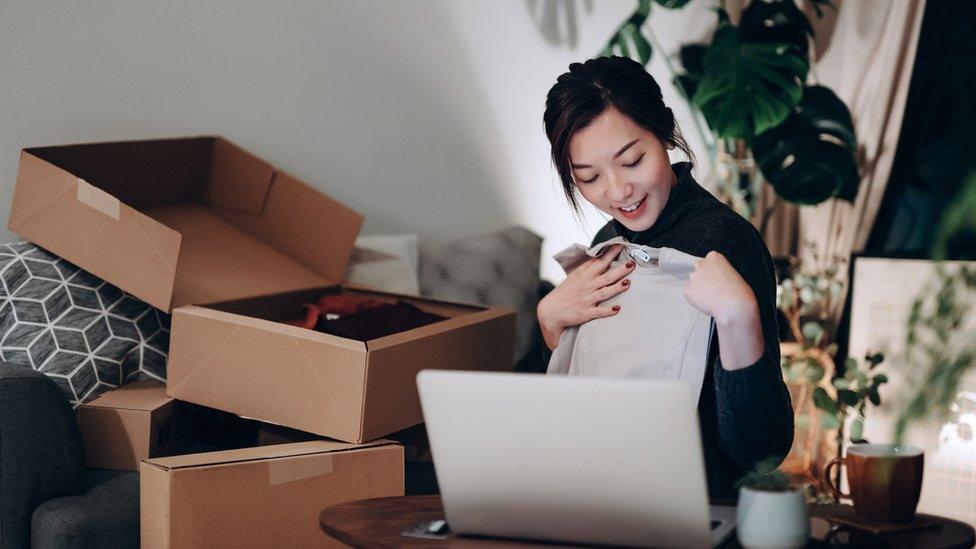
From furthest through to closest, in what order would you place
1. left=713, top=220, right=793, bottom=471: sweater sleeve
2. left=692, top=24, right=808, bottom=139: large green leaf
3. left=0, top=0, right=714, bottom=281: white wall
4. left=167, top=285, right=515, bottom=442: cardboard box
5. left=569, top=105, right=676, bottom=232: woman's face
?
left=692, top=24, right=808, bottom=139: large green leaf → left=0, top=0, right=714, bottom=281: white wall → left=167, top=285, right=515, bottom=442: cardboard box → left=569, top=105, right=676, bottom=232: woman's face → left=713, top=220, right=793, bottom=471: sweater sleeve

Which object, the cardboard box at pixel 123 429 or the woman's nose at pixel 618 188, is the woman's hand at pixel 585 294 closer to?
the woman's nose at pixel 618 188

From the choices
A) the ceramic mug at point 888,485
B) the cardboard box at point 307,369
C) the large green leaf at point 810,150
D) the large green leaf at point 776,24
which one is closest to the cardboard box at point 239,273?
the cardboard box at point 307,369

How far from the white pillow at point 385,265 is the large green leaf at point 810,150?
41.5 inches

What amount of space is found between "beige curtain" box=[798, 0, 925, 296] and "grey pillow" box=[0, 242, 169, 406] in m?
1.98

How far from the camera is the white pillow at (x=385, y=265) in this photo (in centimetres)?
218

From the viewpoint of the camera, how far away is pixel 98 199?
167 centimetres

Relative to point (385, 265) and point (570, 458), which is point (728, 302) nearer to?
point (570, 458)

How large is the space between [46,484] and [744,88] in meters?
1.83

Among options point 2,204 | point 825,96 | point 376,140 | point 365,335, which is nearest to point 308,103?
point 376,140

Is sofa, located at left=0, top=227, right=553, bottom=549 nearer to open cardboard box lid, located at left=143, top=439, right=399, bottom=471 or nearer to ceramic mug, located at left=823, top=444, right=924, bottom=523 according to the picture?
open cardboard box lid, located at left=143, top=439, right=399, bottom=471

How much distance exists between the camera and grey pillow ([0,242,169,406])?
169 centimetres

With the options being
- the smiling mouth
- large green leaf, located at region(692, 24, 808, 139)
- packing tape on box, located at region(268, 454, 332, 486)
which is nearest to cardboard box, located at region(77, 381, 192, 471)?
packing tape on box, located at region(268, 454, 332, 486)

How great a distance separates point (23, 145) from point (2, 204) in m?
0.14

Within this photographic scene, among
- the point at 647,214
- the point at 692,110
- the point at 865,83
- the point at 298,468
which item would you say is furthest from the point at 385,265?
the point at 865,83
